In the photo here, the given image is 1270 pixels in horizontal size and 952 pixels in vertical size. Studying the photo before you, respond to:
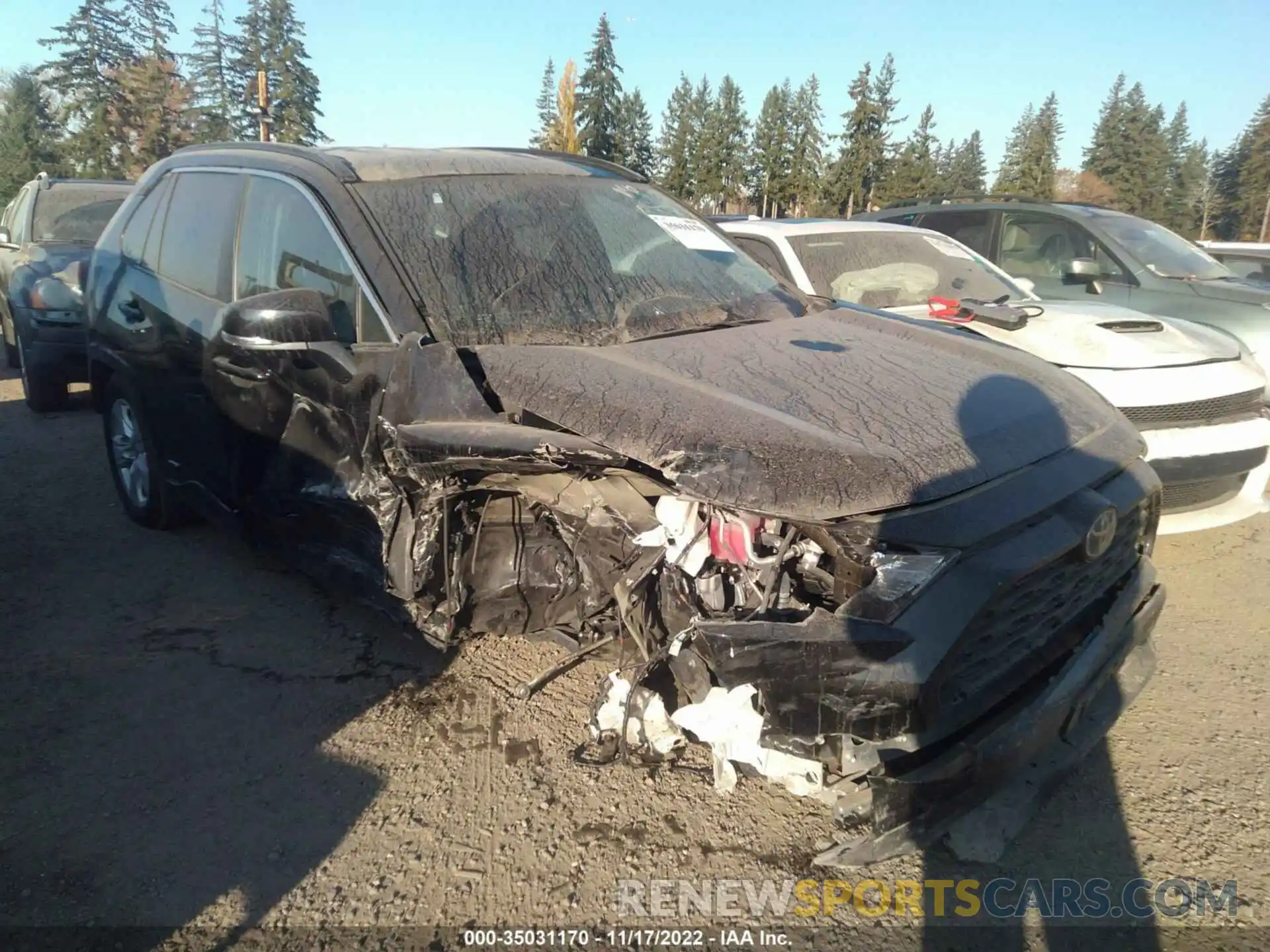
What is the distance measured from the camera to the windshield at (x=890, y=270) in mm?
5414

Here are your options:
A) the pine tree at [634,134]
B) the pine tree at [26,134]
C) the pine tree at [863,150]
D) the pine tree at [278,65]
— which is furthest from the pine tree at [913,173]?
the pine tree at [26,134]

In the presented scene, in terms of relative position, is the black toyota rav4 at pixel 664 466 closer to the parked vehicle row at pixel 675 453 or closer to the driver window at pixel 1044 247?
the parked vehicle row at pixel 675 453

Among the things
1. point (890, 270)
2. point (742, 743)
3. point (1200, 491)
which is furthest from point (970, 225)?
point (742, 743)

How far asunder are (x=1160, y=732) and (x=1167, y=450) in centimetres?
159

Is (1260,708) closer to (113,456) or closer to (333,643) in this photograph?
(333,643)

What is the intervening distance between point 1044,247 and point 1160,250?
838 millimetres

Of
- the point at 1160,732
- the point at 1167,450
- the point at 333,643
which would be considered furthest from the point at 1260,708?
the point at 333,643

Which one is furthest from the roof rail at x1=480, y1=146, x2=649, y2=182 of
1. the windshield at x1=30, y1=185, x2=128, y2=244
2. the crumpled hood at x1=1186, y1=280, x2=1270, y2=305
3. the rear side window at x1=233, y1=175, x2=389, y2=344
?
the windshield at x1=30, y1=185, x2=128, y2=244

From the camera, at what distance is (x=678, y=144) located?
157 feet

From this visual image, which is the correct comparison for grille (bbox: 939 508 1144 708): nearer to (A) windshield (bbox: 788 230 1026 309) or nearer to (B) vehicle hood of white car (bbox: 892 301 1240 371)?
(B) vehicle hood of white car (bbox: 892 301 1240 371)

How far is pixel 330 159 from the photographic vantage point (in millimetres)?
3398

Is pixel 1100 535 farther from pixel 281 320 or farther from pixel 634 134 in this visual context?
pixel 634 134

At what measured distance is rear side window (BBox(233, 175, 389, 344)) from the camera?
2.97 meters

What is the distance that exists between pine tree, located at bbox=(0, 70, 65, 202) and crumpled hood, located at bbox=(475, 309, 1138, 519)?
37.2 metres
